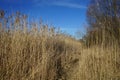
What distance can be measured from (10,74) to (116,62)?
9.11ft

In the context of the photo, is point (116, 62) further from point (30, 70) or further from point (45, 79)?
point (30, 70)

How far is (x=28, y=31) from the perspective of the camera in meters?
3.65

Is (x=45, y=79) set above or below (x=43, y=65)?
below

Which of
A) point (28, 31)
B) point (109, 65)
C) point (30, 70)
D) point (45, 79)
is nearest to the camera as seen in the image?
point (30, 70)

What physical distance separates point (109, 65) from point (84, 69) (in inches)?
28.8

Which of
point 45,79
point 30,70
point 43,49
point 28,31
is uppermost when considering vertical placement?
point 28,31

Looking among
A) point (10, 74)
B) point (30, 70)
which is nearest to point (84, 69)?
point (30, 70)

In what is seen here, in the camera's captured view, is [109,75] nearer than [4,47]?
No

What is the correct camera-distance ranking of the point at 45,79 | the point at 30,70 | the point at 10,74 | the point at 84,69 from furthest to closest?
the point at 84,69 < the point at 45,79 < the point at 30,70 < the point at 10,74

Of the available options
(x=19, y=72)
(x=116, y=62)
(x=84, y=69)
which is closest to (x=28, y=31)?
(x=19, y=72)

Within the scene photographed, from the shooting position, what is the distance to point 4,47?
3.02 meters

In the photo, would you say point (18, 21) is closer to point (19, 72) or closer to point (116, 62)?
point (19, 72)

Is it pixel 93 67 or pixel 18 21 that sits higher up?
pixel 18 21

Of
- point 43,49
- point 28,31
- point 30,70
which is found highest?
point 28,31
